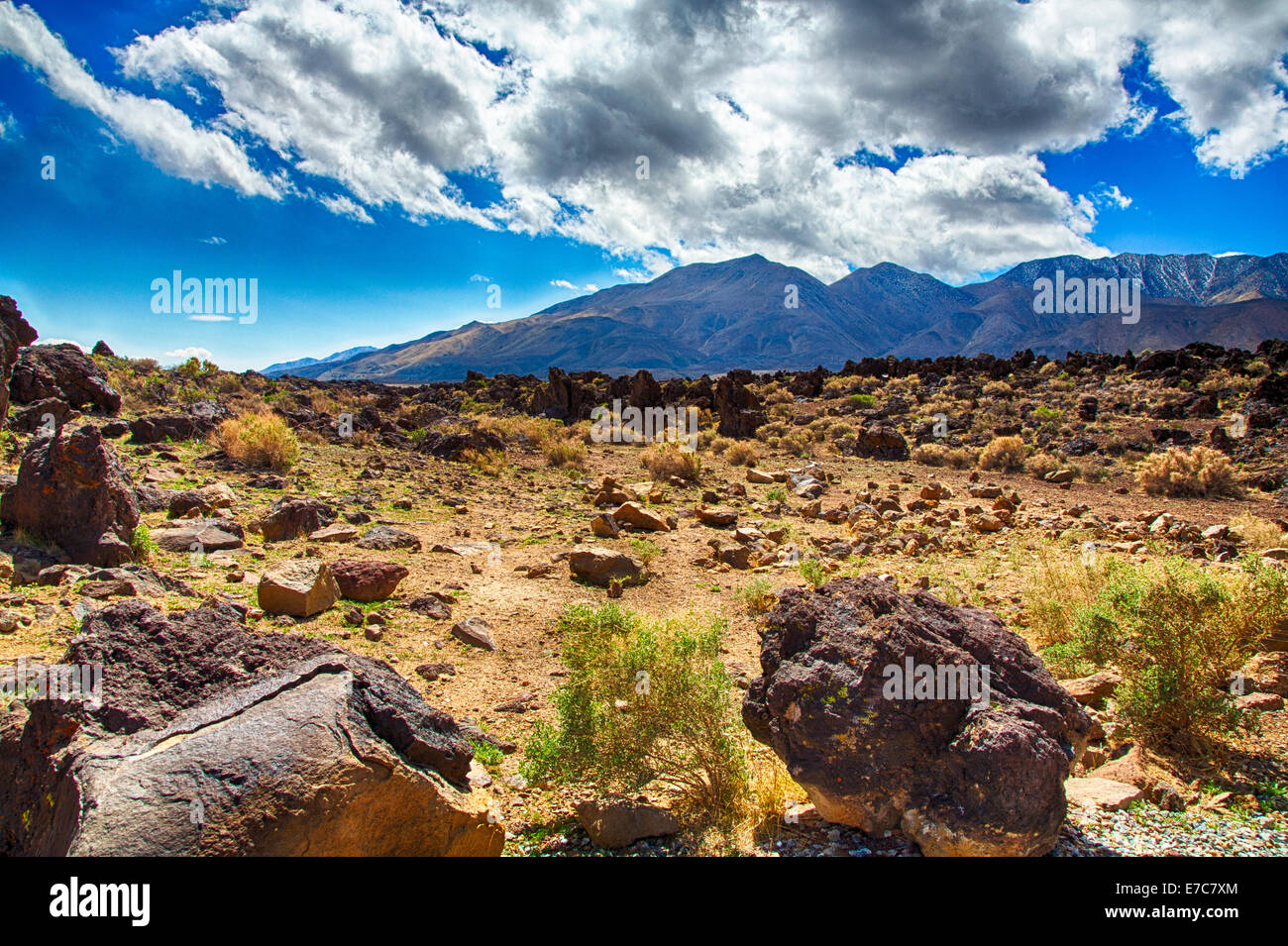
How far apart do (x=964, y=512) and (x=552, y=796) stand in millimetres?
10651

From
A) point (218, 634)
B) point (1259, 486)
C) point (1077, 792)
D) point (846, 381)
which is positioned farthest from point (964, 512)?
point (846, 381)

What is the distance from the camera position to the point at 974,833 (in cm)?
277

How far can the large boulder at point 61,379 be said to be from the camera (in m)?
12.3

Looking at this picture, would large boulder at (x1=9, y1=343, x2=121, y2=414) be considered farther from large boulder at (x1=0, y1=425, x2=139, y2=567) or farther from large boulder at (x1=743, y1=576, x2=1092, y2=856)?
large boulder at (x1=743, y1=576, x2=1092, y2=856)

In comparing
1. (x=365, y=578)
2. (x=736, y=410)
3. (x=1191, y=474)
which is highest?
(x=736, y=410)

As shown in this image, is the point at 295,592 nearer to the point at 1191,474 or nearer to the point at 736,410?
the point at 1191,474

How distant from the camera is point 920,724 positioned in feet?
10.1

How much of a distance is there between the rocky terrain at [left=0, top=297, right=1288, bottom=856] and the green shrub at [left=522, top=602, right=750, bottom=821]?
2 cm

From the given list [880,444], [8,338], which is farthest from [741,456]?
[8,338]

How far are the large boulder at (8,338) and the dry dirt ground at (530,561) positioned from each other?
184cm

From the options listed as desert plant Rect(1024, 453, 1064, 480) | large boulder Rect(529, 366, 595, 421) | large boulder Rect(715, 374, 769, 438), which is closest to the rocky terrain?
desert plant Rect(1024, 453, 1064, 480)

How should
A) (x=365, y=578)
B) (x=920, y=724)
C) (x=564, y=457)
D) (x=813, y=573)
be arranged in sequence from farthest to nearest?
(x=564, y=457), (x=813, y=573), (x=365, y=578), (x=920, y=724)

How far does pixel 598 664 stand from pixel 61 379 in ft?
52.4

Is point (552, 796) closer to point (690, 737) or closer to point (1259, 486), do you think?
point (690, 737)
